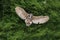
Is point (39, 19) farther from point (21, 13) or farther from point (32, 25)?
point (21, 13)

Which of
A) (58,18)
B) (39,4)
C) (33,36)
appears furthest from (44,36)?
(39,4)

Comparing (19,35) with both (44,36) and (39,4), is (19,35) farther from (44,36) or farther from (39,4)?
(39,4)

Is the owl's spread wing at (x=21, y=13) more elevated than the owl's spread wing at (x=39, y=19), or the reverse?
the owl's spread wing at (x=21, y=13)

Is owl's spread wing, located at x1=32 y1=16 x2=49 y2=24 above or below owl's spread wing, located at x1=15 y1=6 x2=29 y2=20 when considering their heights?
below

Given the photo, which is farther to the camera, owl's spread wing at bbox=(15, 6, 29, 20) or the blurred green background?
owl's spread wing at bbox=(15, 6, 29, 20)

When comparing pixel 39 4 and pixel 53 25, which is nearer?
pixel 53 25

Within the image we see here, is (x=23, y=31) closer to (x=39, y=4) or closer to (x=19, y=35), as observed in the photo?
(x=19, y=35)
